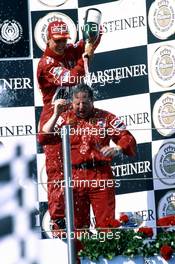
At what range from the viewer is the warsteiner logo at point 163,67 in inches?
299

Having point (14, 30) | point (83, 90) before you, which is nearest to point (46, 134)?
point (83, 90)

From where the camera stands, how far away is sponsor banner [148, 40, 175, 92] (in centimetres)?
759

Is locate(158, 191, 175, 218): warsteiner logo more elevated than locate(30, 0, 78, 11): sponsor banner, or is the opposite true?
locate(30, 0, 78, 11): sponsor banner

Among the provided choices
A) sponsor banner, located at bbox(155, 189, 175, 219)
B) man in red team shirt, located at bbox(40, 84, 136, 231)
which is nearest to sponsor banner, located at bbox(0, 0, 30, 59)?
man in red team shirt, located at bbox(40, 84, 136, 231)

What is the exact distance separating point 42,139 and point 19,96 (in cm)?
87

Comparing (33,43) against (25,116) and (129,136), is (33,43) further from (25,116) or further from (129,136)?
(129,136)

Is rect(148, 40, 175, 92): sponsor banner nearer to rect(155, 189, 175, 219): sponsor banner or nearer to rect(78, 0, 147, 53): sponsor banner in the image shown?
rect(78, 0, 147, 53): sponsor banner

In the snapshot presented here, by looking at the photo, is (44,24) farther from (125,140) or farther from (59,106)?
(125,140)

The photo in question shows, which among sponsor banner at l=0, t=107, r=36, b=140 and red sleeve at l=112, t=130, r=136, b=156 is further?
sponsor banner at l=0, t=107, r=36, b=140

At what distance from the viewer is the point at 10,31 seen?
7.55 m

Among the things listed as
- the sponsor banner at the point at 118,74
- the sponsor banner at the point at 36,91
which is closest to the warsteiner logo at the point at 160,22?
Result: the sponsor banner at the point at 118,74

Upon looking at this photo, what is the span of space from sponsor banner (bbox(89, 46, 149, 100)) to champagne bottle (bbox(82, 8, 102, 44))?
5.6 inches

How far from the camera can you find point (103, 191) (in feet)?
22.7

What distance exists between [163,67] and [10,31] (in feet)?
3.84
